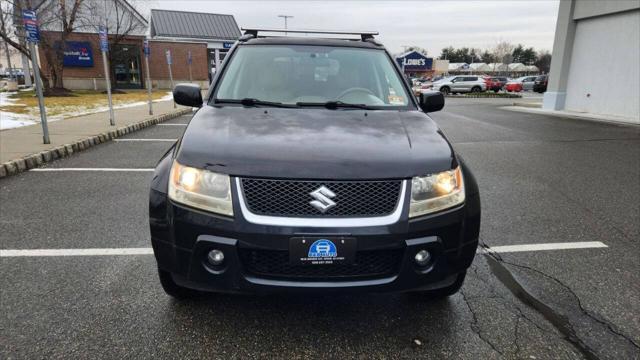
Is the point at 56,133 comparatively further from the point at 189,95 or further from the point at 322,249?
the point at 322,249

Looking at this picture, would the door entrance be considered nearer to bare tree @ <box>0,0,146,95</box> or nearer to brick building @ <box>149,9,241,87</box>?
bare tree @ <box>0,0,146,95</box>

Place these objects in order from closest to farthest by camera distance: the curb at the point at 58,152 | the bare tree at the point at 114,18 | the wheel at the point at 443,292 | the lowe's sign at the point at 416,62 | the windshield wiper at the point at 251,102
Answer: the wheel at the point at 443,292 < the windshield wiper at the point at 251,102 < the curb at the point at 58,152 < the bare tree at the point at 114,18 < the lowe's sign at the point at 416,62

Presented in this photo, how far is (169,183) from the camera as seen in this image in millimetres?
2318

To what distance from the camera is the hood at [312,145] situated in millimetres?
2193

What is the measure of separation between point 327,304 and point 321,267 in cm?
72

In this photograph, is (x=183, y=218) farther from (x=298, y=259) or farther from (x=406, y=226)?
(x=406, y=226)

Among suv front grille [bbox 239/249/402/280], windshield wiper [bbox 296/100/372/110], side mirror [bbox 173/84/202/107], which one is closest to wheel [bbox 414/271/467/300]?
suv front grille [bbox 239/249/402/280]

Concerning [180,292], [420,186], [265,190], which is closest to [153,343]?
[180,292]

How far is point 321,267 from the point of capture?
2189mm

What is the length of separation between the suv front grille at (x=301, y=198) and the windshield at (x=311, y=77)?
3.82 ft

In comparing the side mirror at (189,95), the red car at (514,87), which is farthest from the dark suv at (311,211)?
the red car at (514,87)

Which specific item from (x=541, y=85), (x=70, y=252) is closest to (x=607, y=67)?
(x=70, y=252)

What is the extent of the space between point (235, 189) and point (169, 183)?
41 cm

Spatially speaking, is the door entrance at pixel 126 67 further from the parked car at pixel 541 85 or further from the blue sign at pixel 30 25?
the parked car at pixel 541 85
